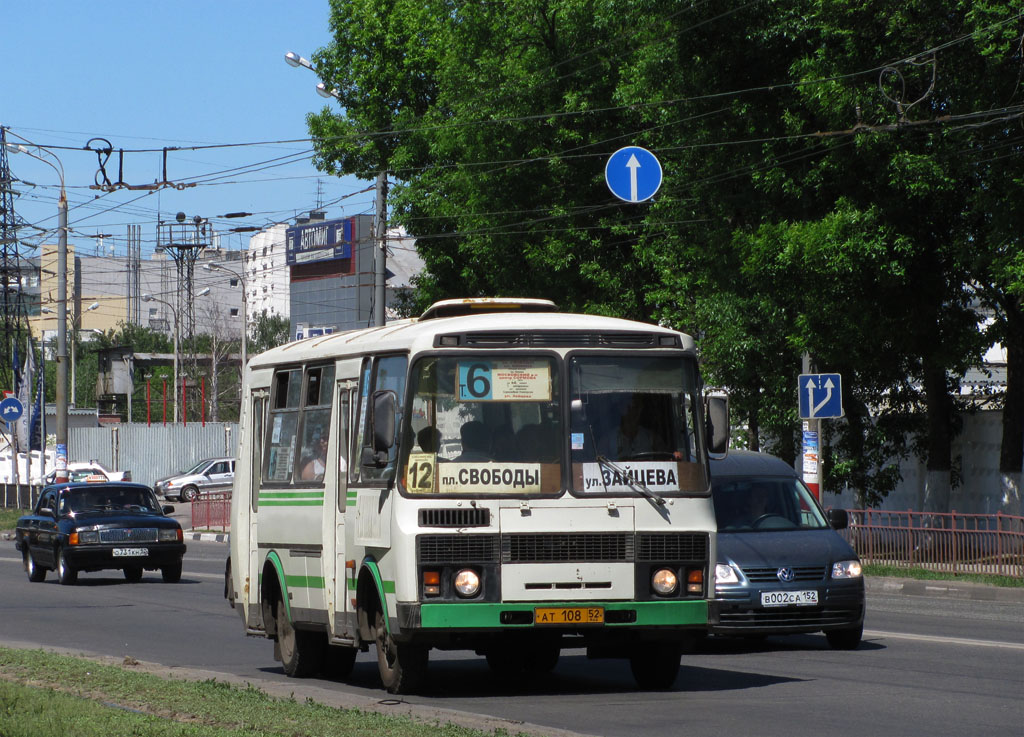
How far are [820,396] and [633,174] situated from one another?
550cm

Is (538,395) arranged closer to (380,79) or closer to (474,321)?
(474,321)

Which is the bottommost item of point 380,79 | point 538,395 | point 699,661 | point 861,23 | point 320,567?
point 699,661

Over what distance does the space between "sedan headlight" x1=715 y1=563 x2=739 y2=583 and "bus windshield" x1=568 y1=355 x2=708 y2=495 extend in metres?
3.25

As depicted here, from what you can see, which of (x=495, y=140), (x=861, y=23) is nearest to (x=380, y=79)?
(x=495, y=140)

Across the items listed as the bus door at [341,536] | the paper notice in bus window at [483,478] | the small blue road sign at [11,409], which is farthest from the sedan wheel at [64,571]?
the small blue road sign at [11,409]

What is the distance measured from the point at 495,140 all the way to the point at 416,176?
768 cm

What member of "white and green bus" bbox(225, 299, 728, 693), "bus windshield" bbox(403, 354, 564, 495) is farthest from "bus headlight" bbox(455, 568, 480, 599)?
"bus windshield" bbox(403, 354, 564, 495)

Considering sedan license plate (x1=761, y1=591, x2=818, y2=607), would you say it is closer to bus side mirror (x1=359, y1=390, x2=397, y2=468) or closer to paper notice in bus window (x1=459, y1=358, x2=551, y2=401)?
paper notice in bus window (x1=459, y1=358, x2=551, y2=401)

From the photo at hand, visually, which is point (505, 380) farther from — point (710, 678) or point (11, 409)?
point (11, 409)

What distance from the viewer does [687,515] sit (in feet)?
36.2

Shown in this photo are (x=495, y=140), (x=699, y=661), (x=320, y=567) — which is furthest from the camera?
(x=495, y=140)

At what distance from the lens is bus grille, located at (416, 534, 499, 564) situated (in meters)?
10.6

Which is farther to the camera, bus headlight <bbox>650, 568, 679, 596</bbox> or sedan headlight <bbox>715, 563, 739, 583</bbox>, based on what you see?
sedan headlight <bbox>715, 563, 739, 583</bbox>

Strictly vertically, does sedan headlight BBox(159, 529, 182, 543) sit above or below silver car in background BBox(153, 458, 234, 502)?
below
